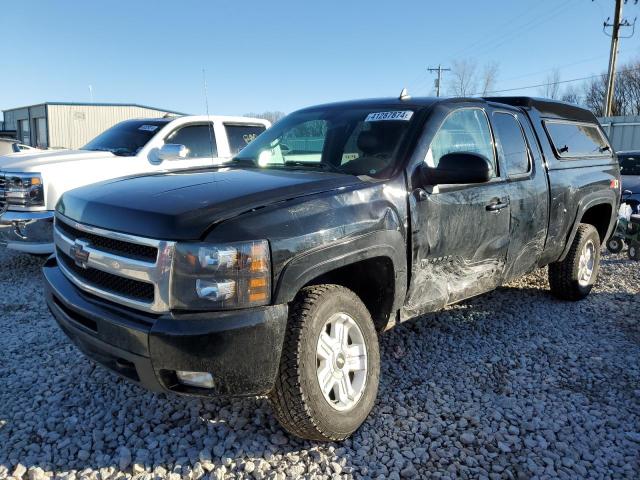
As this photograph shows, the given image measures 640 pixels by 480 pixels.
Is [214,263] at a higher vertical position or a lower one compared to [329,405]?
higher

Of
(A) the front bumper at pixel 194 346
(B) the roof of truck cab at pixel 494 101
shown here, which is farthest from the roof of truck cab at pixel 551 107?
(A) the front bumper at pixel 194 346

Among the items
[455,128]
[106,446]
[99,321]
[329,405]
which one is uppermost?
[455,128]

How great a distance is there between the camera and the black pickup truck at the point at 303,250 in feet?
7.50

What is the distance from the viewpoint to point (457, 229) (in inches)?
135

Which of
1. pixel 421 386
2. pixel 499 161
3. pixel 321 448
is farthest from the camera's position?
pixel 499 161

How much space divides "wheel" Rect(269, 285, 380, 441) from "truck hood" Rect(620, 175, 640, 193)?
8.88 m

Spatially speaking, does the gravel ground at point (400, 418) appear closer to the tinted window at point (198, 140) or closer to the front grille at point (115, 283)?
the front grille at point (115, 283)

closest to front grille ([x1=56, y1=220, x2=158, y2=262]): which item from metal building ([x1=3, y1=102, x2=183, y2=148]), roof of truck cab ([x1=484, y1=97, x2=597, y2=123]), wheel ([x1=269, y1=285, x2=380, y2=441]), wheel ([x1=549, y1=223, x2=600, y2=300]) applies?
wheel ([x1=269, y1=285, x2=380, y2=441])

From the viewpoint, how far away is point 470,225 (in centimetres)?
353

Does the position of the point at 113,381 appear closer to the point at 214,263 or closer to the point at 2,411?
the point at 2,411

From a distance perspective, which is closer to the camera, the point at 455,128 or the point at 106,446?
the point at 106,446

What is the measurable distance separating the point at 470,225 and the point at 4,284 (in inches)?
199

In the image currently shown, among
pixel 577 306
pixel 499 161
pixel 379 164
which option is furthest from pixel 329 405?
pixel 577 306

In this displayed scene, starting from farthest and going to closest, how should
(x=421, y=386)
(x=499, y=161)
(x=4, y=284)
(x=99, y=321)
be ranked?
1. (x=4, y=284)
2. (x=499, y=161)
3. (x=421, y=386)
4. (x=99, y=321)
